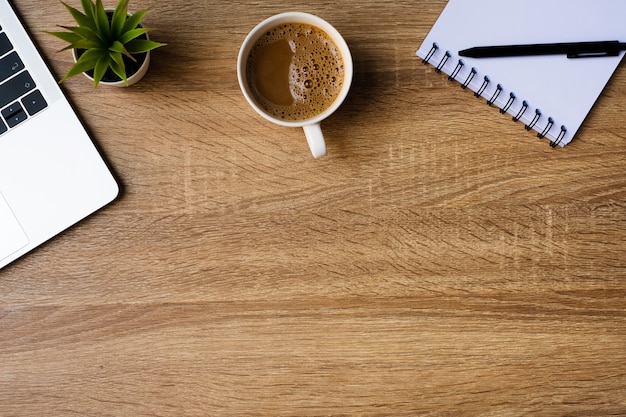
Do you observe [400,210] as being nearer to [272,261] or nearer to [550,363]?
[272,261]

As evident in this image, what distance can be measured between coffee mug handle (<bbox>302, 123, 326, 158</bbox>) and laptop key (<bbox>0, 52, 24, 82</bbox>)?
0.39 m

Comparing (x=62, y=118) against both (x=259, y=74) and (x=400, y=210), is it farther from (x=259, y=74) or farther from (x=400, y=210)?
(x=400, y=210)

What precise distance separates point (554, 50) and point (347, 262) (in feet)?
1.29

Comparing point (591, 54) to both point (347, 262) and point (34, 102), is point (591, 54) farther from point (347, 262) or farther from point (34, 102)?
point (34, 102)

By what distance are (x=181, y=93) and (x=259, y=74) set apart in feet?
0.37

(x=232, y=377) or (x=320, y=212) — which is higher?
(x=320, y=212)

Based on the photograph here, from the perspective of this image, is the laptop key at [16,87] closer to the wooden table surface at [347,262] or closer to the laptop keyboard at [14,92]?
the laptop keyboard at [14,92]

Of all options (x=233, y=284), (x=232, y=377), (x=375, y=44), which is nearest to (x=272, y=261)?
(x=233, y=284)

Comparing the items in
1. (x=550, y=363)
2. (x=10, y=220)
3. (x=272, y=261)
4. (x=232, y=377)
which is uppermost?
(x=10, y=220)

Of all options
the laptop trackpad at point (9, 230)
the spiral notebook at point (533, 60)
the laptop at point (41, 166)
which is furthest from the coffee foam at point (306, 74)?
the laptop trackpad at point (9, 230)

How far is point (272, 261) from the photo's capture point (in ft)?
2.53

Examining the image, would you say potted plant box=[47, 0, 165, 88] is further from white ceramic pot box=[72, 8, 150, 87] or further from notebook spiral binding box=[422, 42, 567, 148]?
notebook spiral binding box=[422, 42, 567, 148]

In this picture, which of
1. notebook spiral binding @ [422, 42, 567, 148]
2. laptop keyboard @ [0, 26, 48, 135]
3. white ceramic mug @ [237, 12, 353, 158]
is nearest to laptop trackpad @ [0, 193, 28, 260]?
laptop keyboard @ [0, 26, 48, 135]

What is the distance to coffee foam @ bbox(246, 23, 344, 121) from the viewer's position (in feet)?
2.43
